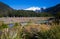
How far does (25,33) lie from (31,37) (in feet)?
1.16

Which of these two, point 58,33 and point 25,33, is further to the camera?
point 25,33

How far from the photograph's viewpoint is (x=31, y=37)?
10.4 m

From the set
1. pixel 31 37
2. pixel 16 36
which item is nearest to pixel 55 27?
pixel 31 37

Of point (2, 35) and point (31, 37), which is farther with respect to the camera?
point (31, 37)

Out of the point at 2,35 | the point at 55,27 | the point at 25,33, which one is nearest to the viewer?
the point at 2,35

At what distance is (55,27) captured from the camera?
989 cm

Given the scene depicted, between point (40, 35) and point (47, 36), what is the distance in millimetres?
460

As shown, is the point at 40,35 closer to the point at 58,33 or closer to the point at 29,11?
the point at 58,33

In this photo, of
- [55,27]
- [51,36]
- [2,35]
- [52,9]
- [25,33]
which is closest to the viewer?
[2,35]

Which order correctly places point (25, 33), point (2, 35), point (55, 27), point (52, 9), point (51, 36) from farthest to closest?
point (52, 9), point (25, 33), point (55, 27), point (51, 36), point (2, 35)

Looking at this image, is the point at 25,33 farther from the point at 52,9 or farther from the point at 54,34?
the point at 52,9

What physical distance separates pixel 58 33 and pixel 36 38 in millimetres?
1147

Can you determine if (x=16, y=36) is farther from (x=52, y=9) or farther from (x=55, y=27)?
(x=52, y=9)

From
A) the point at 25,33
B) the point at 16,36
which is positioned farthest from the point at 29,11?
the point at 16,36
